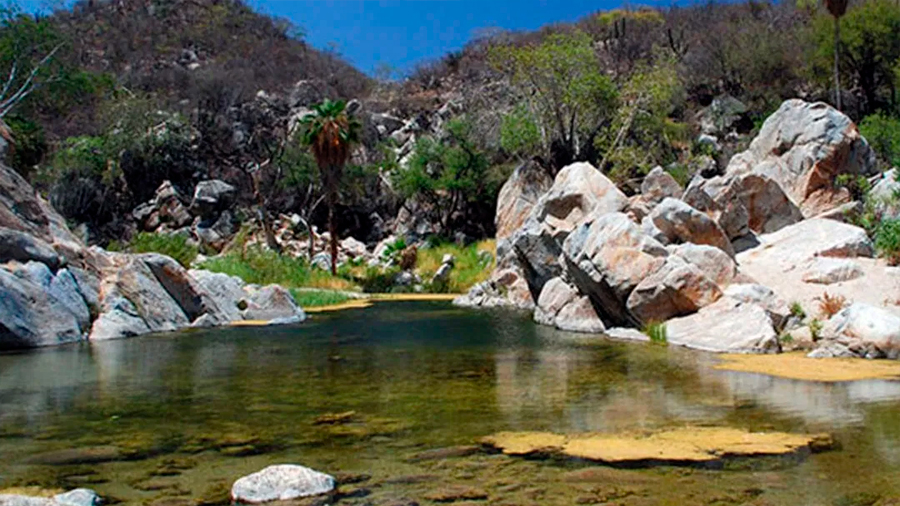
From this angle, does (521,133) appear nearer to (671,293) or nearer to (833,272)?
(833,272)

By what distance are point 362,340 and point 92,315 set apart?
840 cm

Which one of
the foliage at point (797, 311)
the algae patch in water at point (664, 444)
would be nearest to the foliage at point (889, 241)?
the foliage at point (797, 311)

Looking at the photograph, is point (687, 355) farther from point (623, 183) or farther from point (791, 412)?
point (623, 183)

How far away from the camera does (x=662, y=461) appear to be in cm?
975

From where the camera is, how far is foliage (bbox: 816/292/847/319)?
21.2m

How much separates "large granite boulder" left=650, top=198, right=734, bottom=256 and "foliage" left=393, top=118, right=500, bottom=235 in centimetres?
2683

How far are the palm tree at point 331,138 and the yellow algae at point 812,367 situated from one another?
32.2 metres

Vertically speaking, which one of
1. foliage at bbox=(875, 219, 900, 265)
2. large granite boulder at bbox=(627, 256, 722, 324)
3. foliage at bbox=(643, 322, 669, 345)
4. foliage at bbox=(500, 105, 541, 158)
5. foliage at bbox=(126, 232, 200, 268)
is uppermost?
foliage at bbox=(500, 105, 541, 158)

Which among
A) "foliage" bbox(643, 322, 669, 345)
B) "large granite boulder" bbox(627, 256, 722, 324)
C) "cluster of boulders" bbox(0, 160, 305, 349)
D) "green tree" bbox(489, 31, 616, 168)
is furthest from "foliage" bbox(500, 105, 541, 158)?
"foliage" bbox(643, 322, 669, 345)

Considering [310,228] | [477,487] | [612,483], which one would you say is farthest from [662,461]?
[310,228]

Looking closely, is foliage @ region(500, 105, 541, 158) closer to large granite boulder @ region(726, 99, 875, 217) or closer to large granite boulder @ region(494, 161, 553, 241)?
large granite boulder @ region(494, 161, 553, 241)

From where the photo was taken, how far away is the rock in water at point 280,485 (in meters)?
8.59

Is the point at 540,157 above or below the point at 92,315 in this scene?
above

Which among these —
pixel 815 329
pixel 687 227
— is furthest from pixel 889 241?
pixel 815 329
